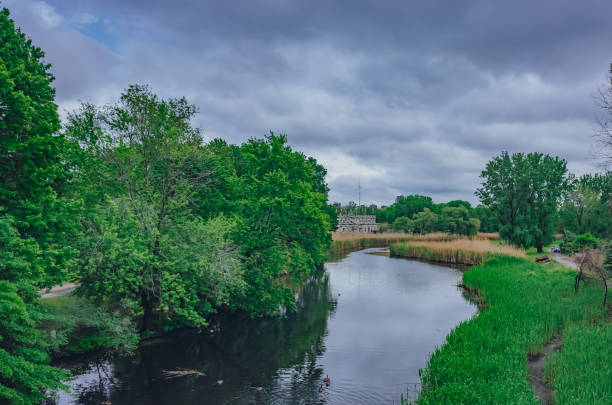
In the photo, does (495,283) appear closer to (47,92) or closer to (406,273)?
(406,273)

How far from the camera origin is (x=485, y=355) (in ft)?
52.1

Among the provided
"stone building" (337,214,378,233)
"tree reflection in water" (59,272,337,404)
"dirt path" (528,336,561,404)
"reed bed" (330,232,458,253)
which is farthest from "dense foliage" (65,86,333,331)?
"stone building" (337,214,378,233)

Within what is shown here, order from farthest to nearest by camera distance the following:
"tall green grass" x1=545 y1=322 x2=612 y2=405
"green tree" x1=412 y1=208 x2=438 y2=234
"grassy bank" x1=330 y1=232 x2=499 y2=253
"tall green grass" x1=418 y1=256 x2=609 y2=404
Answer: "green tree" x1=412 y1=208 x2=438 y2=234 → "grassy bank" x1=330 y1=232 x2=499 y2=253 → "tall green grass" x1=418 y1=256 x2=609 y2=404 → "tall green grass" x1=545 y1=322 x2=612 y2=405

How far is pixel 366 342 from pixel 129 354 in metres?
12.7

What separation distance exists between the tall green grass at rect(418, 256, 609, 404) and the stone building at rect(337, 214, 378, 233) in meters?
143

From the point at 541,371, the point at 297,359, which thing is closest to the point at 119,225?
the point at 297,359

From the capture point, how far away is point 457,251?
53.8 metres

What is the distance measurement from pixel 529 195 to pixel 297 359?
49.0 metres

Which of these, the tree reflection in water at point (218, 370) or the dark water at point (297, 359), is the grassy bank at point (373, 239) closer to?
the dark water at point (297, 359)

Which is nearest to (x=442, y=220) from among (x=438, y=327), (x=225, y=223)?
(x=438, y=327)

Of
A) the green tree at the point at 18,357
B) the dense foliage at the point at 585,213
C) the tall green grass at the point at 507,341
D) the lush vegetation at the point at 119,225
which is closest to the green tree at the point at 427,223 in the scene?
the dense foliage at the point at 585,213

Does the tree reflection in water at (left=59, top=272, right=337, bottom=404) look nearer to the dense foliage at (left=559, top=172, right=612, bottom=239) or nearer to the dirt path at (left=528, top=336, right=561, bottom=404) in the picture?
the dirt path at (left=528, top=336, right=561, bottom=404)

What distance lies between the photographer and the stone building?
176 meters

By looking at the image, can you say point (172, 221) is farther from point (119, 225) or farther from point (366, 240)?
point (366, 240)
